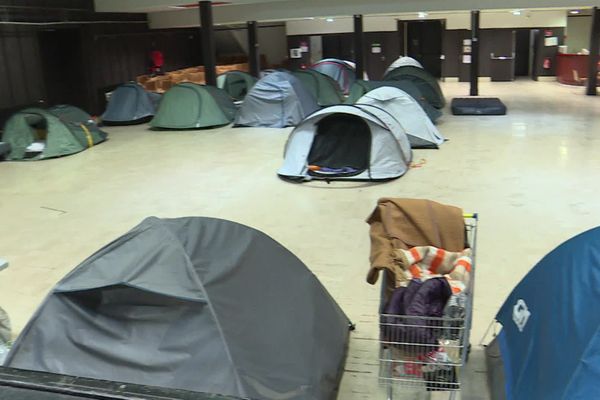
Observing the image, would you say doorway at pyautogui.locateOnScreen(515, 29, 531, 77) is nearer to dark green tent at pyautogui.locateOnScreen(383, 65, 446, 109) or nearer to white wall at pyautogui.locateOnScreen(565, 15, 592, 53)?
white wall at pyautogui.locateOnScreen(565, 15, 592, 53)

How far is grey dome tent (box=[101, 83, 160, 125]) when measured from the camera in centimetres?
1241

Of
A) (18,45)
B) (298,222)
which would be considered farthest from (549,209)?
(18,45)

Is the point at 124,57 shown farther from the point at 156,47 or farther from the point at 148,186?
the point at 148,186

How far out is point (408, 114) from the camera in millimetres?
8883

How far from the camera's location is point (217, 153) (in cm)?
928

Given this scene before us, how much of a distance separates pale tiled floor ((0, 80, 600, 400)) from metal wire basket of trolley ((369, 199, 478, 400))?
46cm

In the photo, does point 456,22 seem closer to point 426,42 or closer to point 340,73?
point 426,42

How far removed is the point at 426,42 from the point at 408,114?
1186 cm

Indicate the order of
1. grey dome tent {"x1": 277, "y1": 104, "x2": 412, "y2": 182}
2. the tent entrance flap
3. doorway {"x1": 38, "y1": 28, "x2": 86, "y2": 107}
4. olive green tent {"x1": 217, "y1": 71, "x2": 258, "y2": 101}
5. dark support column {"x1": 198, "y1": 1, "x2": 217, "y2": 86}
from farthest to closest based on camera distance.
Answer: olive green tent {"x1": 217, "y1": 71, "x2": 258, "y2": 101} → dark support column {"x1": 198, "y1": 1, "x2": 217, "y2": 86} → doorway {"x1": 38, "y1": 28, "x2": 86, "y2": 107} → the tent entrance flap → grey dome tent {"x1": 277, "y1": 104, "x2": 412, "y2": 182}

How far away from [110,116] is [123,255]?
1047 centimetres

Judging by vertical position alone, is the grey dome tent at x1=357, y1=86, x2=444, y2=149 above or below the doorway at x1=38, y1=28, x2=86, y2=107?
below

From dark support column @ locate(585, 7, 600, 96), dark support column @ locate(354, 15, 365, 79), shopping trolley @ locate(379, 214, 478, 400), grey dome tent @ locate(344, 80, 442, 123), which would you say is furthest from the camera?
dark support column @ locate(354, 15, 365, 79)

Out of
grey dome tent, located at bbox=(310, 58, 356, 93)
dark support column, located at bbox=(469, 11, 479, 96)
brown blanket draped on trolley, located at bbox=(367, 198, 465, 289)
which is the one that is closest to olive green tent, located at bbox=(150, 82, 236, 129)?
grey dome tent, located at bbox=(310, 58, 356, 93)

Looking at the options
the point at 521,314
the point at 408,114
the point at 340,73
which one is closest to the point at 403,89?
the point at 408,114
